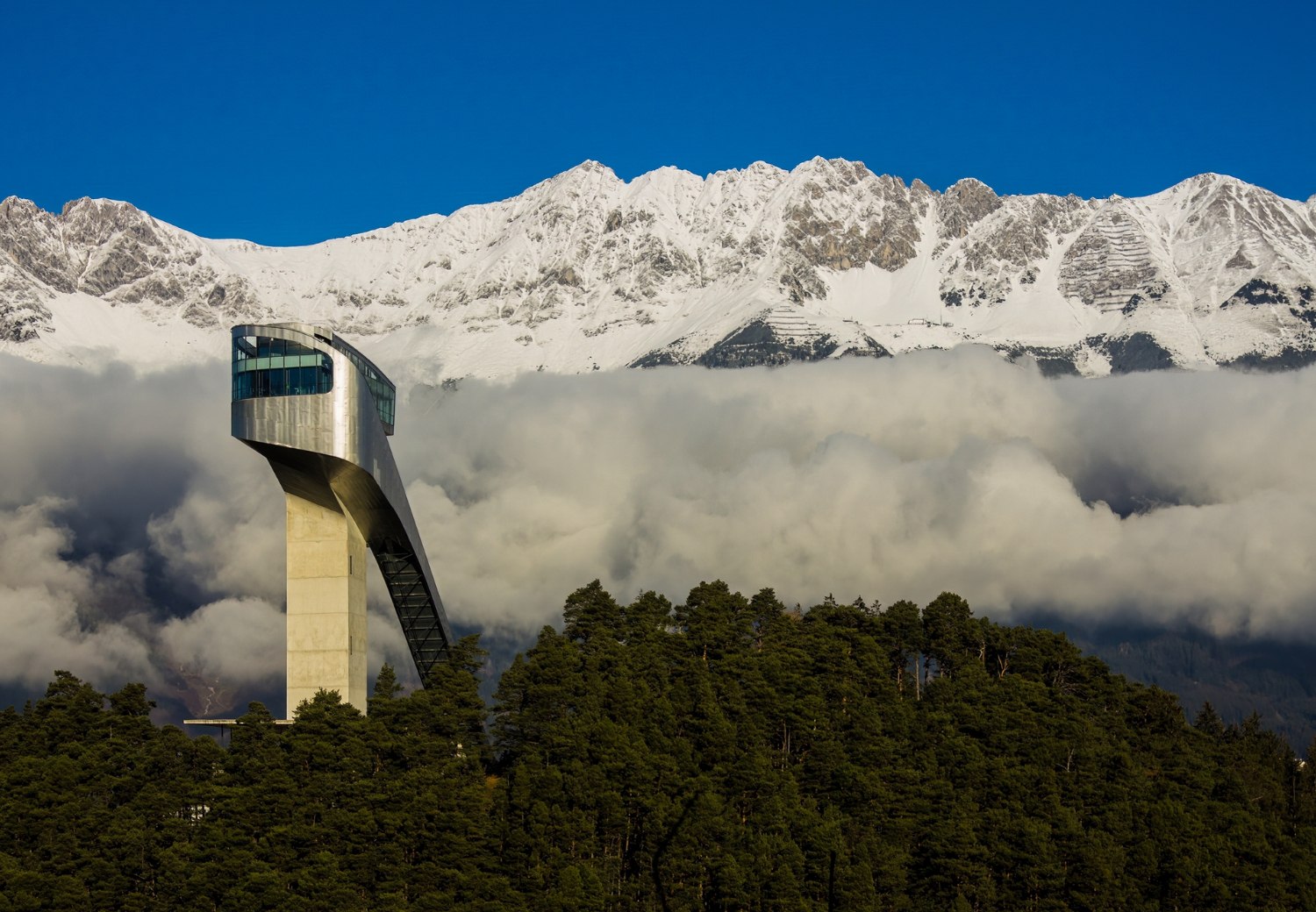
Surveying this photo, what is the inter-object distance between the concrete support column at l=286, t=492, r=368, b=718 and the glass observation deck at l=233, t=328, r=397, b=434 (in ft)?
25.5

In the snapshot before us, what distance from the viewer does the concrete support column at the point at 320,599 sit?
110m

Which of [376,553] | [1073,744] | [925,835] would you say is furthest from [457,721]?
[1073,744]

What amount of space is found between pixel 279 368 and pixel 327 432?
16.7 feet

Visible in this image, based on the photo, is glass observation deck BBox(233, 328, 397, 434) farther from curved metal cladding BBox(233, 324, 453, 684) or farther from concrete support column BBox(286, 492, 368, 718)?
concrete support column BBox(286, 492, 368, 718)

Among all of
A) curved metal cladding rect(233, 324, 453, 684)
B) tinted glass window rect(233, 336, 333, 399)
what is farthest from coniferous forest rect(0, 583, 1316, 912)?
tinted glass window rect(233, 336, 333, 399)

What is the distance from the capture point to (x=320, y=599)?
110 metres

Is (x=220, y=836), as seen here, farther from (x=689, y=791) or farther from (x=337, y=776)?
(x=689, y=791)

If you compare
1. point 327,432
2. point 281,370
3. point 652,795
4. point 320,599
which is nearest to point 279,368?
point 281,370

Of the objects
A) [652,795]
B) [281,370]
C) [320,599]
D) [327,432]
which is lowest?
[652,795]

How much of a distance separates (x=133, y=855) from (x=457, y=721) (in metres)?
24.5

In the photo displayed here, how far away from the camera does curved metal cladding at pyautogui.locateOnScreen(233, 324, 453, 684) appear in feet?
349

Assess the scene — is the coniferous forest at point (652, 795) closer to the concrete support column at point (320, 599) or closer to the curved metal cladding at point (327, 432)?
the concrete support column at point (320, 599)

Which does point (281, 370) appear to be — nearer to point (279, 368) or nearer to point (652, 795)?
point (279, 368)

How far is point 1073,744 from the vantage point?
12606 centimetres
